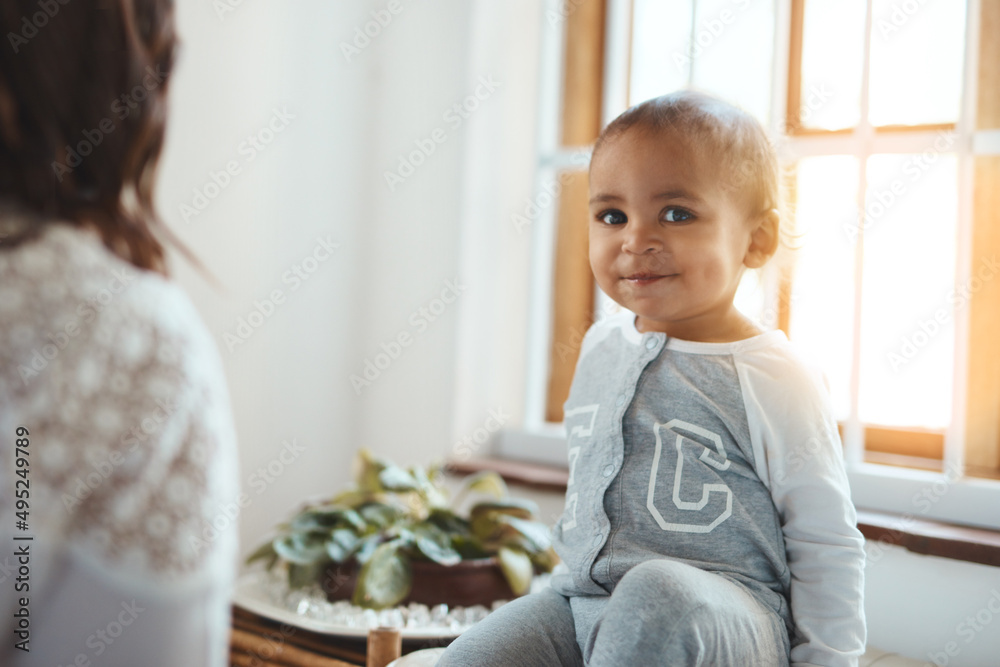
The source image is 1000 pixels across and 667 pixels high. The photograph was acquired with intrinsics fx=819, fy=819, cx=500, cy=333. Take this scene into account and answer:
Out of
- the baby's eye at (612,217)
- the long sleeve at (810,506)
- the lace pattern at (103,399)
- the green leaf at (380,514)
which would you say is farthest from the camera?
the green leaf at (380,514)

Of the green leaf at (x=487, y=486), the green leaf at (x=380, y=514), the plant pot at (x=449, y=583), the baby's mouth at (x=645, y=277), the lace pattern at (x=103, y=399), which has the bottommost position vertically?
the plant pot at (x=449, y=583)

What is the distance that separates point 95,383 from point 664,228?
594 mm

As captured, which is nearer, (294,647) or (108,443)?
(108,443)

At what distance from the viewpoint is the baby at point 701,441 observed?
0.86 metres

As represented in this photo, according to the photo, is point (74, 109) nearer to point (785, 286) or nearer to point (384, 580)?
point (384, 580)

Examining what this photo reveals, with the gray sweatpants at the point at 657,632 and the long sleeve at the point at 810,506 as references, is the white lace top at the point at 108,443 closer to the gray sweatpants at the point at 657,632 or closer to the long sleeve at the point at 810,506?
the gray sweatpants at the point at 657,632

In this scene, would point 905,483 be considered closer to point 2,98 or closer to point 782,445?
point 782,445

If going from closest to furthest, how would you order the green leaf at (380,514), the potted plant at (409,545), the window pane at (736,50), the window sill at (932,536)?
the window sill at (932,536), the potted plant at (409,545), the green leaf at (380,514), the window pane at (736,50)

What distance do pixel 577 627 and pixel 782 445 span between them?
31 cm

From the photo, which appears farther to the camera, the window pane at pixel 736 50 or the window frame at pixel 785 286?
the window pane at pixel 736 50

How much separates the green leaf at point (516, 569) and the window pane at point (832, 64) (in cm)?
95

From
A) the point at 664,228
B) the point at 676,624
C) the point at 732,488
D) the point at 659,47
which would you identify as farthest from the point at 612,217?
the point at 659,47

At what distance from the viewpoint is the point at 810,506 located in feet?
2.84

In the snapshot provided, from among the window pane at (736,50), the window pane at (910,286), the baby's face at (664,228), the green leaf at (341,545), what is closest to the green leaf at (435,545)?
the green leaf at (341,545)
